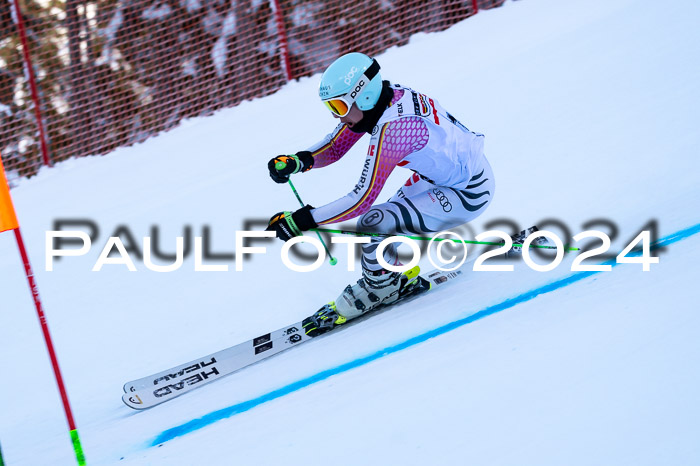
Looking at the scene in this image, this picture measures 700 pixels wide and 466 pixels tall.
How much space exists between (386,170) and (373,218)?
0.42 metres

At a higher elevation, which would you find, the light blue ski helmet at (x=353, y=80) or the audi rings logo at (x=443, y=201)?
the light blue ski helmet at (x=353, y=80)

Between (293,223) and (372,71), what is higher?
(372,71)

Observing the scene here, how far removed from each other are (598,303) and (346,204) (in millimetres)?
1276

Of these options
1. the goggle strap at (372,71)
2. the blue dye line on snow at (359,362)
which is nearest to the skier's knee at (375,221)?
the blue dye line on snow at (359,362)

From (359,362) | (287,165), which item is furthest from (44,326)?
(287,165)

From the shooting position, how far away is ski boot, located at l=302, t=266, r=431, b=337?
3998 mm

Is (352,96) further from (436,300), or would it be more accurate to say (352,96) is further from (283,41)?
(283,41)

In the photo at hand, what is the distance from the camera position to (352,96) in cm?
349

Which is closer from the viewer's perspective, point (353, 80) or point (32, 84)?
point (353, 80)

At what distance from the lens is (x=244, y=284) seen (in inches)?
189

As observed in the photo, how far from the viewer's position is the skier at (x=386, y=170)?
3479 millimetres

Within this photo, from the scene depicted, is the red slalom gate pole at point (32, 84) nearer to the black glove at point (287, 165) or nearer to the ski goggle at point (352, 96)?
the black glove at point (287, 165)

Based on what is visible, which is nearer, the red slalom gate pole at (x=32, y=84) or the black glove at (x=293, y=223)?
the black glove at (x=293, y=223)

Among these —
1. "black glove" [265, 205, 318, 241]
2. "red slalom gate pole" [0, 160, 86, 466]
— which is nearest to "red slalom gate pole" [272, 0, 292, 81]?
"black glove" [265, 205, 318, 241]
